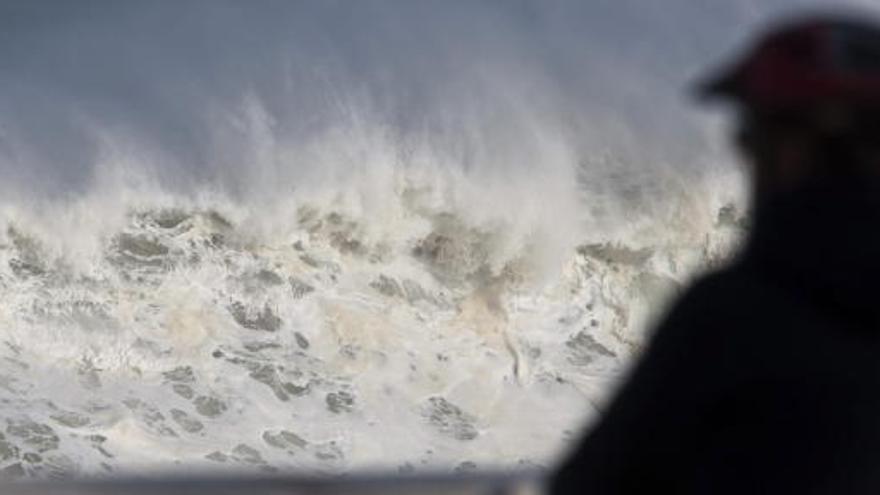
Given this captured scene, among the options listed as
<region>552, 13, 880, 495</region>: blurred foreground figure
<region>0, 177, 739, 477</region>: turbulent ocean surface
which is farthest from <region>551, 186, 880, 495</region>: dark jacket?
<region>0, 177, 739, 477</region>: turbulent ocean surface

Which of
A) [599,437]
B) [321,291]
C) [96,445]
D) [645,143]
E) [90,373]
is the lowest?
[599,437]

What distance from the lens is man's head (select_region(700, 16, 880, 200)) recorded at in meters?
0.74

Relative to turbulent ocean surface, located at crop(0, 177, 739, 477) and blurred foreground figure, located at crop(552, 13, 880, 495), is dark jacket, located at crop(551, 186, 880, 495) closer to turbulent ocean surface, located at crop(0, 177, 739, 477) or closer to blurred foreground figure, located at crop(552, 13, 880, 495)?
blurred foreground figure, located at crop(552, 13, 880, 495)

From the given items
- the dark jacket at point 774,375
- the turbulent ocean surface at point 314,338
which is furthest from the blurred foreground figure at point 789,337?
the turbulent ocean surface at point 314,338

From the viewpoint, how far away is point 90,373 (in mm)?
6918

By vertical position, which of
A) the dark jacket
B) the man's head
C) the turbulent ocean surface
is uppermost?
the turbulent ocean surface

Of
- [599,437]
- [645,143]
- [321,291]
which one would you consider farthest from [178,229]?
[599,437]

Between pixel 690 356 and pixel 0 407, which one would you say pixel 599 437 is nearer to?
pixel 690 356

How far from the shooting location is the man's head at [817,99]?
0.74 m

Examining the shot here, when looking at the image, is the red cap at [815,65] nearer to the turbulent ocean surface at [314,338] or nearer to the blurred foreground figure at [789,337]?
the blurred foreground figure at [789,337]

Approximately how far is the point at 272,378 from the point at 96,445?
0.89m

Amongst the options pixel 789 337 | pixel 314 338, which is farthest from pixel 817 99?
pixel 314 338

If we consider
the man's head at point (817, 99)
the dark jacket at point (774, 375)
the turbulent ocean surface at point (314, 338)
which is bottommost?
the dark jacket at point (774, 375)

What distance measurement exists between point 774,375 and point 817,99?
15 cm
